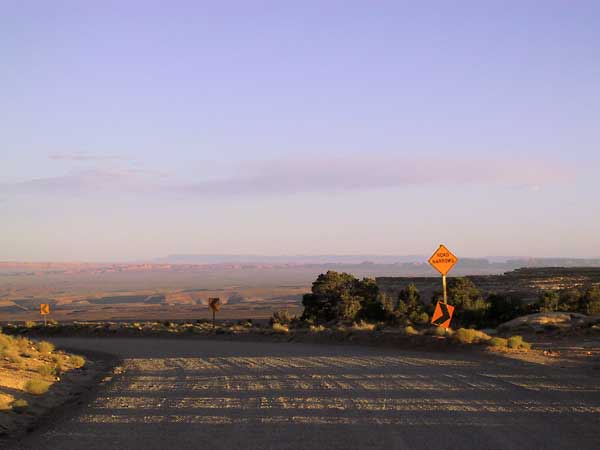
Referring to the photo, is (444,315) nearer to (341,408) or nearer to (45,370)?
(341,408)

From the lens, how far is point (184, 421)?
10266 mm

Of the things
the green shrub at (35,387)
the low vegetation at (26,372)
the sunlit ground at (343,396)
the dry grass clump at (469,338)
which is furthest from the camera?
the dry grass clump at (469,338)

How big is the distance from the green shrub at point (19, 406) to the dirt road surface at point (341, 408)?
1116 mm

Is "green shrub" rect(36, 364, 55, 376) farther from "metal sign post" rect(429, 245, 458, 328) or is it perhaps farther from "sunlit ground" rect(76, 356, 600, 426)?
"metal sign post" rect(429, 245, 458, 328)

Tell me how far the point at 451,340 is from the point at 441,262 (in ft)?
9.16

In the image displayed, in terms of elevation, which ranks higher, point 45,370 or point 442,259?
point 442,259

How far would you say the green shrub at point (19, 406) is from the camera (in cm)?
1194

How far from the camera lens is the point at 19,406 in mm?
12164

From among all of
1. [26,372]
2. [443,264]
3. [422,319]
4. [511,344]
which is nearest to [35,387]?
Result: [26,372]

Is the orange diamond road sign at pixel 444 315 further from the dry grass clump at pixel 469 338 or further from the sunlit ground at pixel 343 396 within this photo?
the sunlit ground at pixel 343 396

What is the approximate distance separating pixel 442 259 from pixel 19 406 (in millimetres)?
14390

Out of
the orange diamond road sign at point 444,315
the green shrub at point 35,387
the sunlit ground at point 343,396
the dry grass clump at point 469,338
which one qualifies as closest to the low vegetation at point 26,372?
the green shrub at point 35,387

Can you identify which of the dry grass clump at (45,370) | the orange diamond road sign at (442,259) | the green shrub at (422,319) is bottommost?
the green shrub at (422,319)

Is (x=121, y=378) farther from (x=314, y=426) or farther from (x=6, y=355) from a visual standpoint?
(x=314, y=426)
